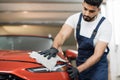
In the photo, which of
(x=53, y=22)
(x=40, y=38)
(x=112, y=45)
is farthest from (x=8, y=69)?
(x=53, y=22)

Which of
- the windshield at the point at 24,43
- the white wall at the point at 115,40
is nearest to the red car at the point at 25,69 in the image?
the windshield at the point at 24,43

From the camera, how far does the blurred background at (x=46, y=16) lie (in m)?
6.84

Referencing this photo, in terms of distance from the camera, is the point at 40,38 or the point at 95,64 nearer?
the point at 95,64

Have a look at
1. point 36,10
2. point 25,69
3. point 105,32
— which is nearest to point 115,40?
point 36,10

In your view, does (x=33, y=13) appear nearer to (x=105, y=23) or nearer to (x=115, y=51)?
(x=115, y=51)

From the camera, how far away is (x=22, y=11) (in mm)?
7887

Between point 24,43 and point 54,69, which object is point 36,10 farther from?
point 54,69

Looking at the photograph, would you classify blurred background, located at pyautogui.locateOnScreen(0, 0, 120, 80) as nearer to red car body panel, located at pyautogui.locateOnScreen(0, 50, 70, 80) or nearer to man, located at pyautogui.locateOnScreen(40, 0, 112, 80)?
man, located at pyautogui.locateOnScreen(40, 0, 112, 80)

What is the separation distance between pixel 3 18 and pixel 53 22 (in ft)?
4.09

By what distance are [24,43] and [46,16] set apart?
3597mm

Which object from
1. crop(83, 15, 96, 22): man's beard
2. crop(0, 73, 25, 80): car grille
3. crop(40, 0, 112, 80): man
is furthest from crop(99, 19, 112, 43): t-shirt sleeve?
crop(0, 73, 25, 80): car grille

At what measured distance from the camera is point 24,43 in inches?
186

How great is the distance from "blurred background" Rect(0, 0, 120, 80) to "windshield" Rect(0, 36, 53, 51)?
2.43 meters

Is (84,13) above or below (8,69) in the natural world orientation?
above
